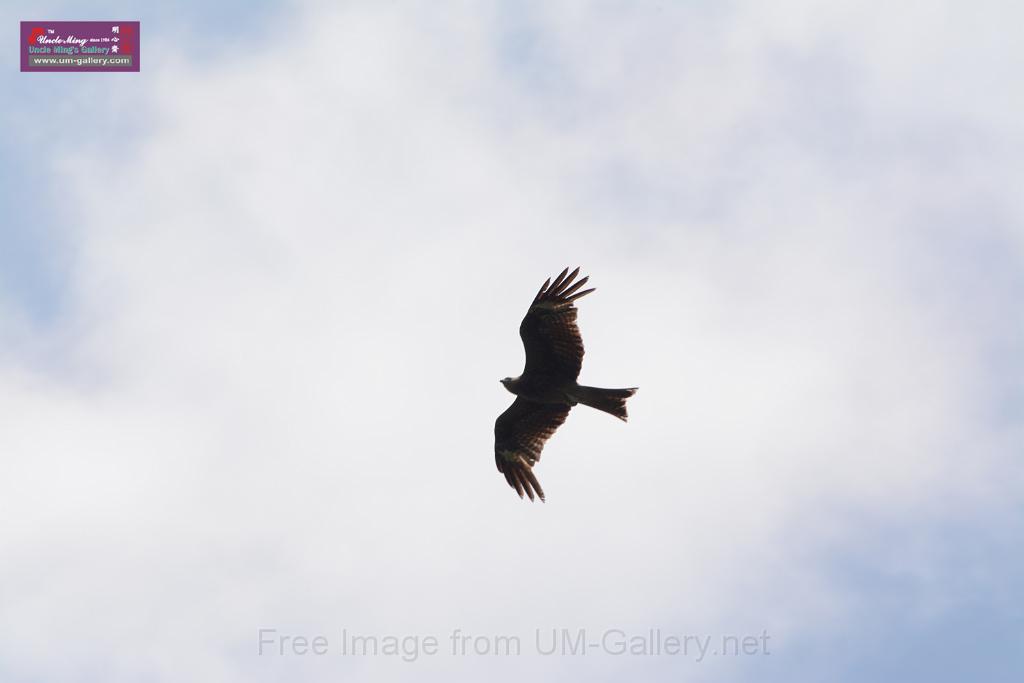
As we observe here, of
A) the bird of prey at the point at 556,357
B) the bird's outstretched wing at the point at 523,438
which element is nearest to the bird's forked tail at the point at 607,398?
the bird of prey at the point at 556,357

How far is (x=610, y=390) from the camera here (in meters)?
23.2

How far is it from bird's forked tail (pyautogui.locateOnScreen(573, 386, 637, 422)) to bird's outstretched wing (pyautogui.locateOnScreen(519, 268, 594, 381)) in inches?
15.7

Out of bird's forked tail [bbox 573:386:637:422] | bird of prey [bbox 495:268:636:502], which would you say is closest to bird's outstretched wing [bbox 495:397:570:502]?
bird of prey [bbox 495:268:636:502]

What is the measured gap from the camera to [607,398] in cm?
2328

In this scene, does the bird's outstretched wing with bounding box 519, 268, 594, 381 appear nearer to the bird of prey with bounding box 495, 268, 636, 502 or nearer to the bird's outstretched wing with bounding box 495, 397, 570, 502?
the bird of prey with bounding box 495, 268, 636, 502

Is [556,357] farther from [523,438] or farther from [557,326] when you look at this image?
[523,438]

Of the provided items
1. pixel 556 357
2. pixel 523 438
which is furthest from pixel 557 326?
pixel 523 438

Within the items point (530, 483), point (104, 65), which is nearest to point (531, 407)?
point (530, 483)

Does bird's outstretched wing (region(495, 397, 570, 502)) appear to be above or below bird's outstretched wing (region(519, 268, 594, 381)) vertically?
below

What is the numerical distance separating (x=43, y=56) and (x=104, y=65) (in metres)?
1.50

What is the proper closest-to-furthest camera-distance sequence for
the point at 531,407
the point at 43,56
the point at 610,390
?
the point at 610,390
the point at 531,407
the point at 43,56

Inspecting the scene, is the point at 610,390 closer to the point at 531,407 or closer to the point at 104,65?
the point at 531,407

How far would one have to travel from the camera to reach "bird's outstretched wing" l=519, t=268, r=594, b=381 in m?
23.6

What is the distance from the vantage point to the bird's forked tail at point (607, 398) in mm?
23062
